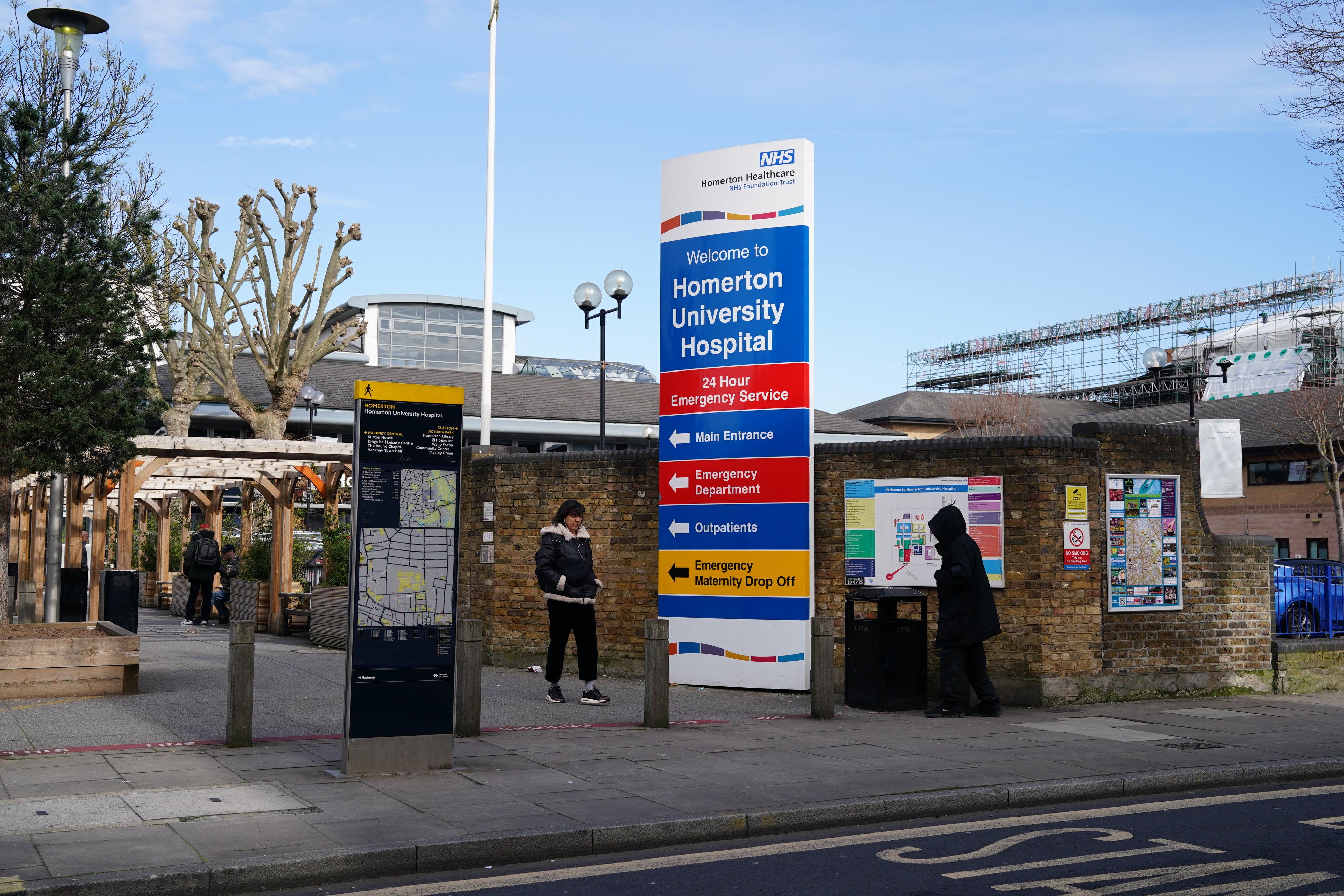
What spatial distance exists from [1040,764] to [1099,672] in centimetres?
372

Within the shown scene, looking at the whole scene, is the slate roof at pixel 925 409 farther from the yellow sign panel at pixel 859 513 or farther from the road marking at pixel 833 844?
the road marking at pixel 833 844

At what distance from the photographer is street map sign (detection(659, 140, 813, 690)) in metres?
12.4

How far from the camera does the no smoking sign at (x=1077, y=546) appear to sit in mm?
11672

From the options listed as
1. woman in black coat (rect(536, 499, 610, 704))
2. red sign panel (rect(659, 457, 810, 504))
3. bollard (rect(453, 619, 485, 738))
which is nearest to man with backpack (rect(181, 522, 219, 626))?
red sign panel (rect(659, 457, 810, 504))

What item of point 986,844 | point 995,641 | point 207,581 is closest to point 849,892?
point 986,844

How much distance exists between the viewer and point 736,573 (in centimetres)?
1260

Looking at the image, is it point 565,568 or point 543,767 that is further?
point 565,568

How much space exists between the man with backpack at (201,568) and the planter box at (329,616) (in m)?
4.47

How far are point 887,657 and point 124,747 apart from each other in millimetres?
6629

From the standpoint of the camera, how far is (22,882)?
520 cm

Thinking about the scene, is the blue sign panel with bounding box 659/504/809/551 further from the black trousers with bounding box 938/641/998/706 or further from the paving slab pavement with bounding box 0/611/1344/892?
the black trousers with bounding box 938/641/998/706

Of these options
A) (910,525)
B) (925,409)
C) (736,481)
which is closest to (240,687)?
(736,481)

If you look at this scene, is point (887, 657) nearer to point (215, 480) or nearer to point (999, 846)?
point (999, 846)

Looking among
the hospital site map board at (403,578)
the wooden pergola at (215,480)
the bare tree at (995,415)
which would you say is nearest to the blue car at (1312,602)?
the hospital site map board at (403,578)
